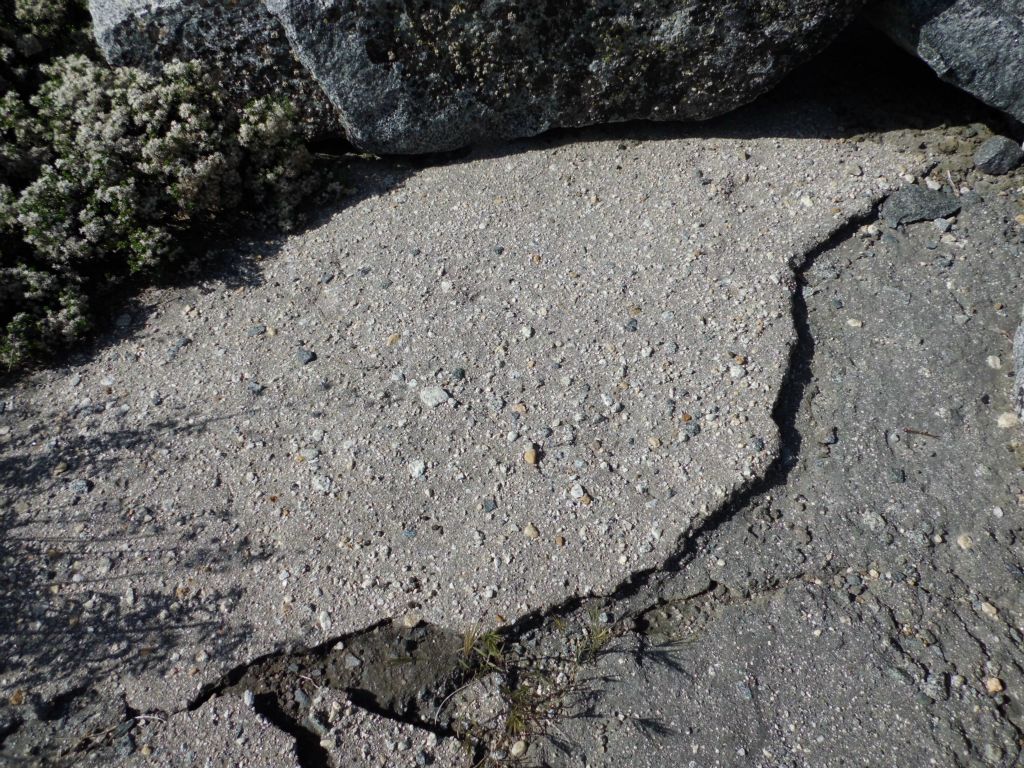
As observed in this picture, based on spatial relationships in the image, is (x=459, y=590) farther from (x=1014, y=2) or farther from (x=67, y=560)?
(x=1014, y=2)

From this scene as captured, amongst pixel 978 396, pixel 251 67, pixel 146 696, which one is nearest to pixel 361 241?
pixel 251 67

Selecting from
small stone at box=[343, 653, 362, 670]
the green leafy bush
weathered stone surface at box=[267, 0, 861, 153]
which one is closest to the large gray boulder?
weathered stone surface at box=[267, 0, 861, 153]

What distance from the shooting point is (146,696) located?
2.70 m

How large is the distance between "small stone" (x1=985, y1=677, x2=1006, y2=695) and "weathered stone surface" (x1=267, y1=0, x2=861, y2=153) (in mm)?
2969

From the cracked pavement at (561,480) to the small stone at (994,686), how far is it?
0.05 ft

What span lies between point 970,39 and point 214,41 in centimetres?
380

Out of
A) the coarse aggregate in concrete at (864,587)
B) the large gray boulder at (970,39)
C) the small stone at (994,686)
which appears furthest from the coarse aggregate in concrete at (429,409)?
the small stone at (994,686)

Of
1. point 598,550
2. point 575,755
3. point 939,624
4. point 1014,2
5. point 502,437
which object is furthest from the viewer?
point 1014,2

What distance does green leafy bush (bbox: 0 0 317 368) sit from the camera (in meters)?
3.60

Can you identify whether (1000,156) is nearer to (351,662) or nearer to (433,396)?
(433,396)

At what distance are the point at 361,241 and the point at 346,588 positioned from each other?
1914mm

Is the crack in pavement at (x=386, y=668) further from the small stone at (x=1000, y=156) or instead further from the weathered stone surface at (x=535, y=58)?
the small stone at (x=1000, y=156)

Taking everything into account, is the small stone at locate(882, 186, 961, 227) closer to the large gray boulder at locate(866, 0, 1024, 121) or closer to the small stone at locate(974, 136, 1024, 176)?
the small stone at locate(974, 136, 1024, 176)

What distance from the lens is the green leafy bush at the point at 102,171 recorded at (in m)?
3.60
